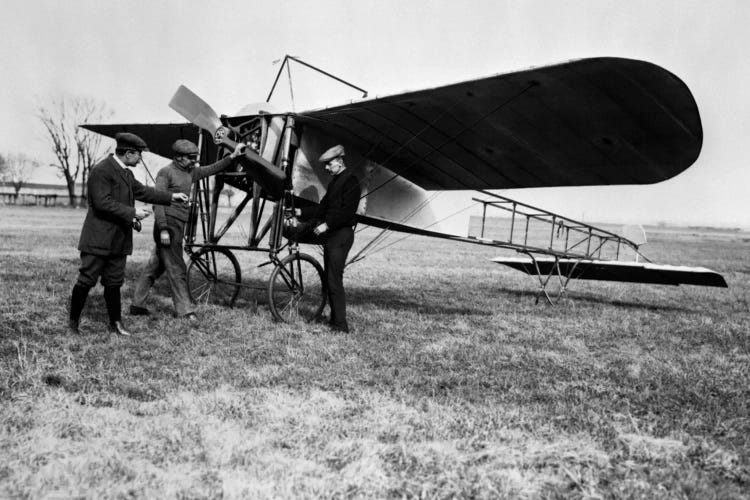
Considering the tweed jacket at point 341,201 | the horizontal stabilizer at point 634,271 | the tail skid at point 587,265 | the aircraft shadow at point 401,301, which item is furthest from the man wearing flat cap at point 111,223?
the horizontal stabilizer at point 634,271

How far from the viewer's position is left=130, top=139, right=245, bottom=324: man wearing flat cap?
21.7 feet

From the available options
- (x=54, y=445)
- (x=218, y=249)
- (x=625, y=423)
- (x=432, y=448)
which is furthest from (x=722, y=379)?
(x=218, y=249)

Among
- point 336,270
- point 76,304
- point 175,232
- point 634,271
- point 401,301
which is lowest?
point 401,301

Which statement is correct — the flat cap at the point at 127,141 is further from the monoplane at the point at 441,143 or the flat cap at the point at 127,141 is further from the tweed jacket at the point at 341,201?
the tweed jacket at the point at 341,201

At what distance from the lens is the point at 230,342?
5.70 metres

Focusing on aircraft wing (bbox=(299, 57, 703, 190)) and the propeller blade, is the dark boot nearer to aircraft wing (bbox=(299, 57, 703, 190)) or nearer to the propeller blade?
the propeller blade

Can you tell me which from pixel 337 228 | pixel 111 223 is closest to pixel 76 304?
pixel 111 223

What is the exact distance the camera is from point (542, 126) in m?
6.21

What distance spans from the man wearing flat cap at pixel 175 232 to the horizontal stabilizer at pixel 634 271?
6679 mm

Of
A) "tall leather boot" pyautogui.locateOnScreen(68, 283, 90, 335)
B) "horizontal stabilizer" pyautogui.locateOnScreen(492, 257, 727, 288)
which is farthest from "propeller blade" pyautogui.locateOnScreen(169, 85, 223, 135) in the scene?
"horizontal stabilizer" pyautogui.locateOnScreen(492, 257, 727, 288)

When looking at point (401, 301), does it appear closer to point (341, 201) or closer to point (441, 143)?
point (441, 143)

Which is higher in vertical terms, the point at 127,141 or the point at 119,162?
the point at 127,141

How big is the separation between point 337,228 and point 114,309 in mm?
2637

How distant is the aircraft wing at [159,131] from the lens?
8.67 m
